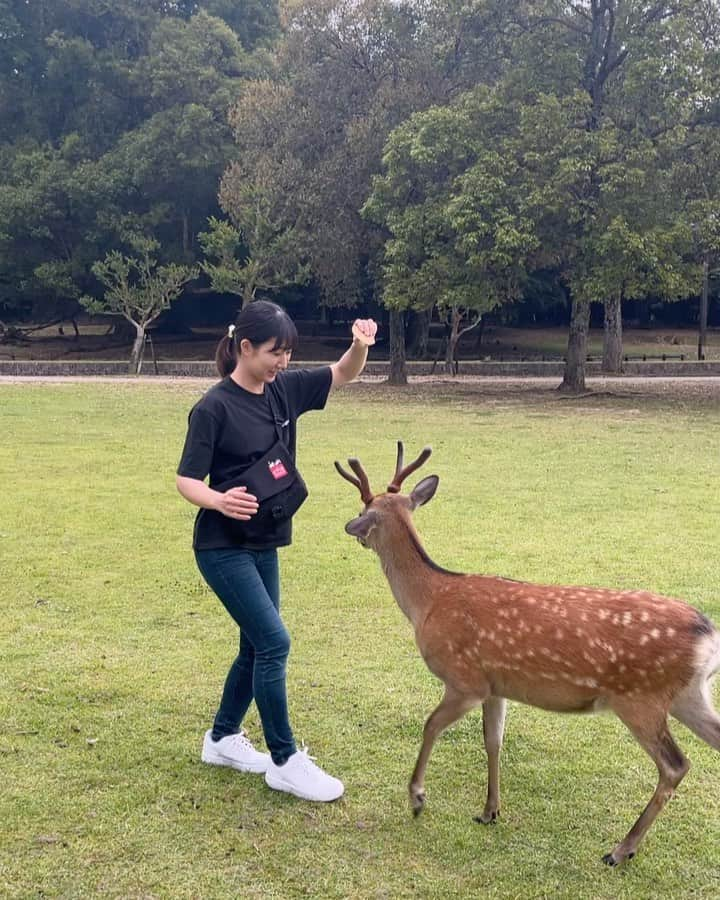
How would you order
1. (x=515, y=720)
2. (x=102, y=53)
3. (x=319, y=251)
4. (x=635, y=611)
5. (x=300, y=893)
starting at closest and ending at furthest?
1. (x=300, y=893)
2. (x=635, y=611)
3. (x=515, y=720)
4. (x=319, y=251)
5. (x=102, y=53)

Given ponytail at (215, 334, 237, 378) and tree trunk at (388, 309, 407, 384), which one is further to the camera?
tree trunk at (388, 309, 407, 384)

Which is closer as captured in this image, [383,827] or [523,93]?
[383,827]

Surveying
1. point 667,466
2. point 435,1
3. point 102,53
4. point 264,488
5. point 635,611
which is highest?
point 102,53

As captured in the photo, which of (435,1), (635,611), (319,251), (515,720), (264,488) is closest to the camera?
(635,611)

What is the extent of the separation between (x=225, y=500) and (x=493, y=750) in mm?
1415

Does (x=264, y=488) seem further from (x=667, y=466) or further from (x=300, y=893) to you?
(x=667, y=466)

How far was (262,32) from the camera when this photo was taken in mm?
39562

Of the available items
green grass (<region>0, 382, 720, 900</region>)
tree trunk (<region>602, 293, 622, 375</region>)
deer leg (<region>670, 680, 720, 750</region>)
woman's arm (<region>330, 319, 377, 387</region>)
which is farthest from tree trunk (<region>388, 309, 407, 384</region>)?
deer leg (<region>670, 680, 720, 750</region>)

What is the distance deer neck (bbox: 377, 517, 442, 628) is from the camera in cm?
375

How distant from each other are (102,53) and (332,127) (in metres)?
18.0

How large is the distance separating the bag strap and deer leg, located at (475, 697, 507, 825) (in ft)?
4.31

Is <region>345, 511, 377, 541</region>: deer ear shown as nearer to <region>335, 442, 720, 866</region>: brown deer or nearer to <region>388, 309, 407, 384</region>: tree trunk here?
<region>335, 442, 720, 866</region>: brown deer

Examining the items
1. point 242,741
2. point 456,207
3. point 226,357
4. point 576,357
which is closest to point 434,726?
point 242,741

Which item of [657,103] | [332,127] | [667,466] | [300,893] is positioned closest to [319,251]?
[332,127]
